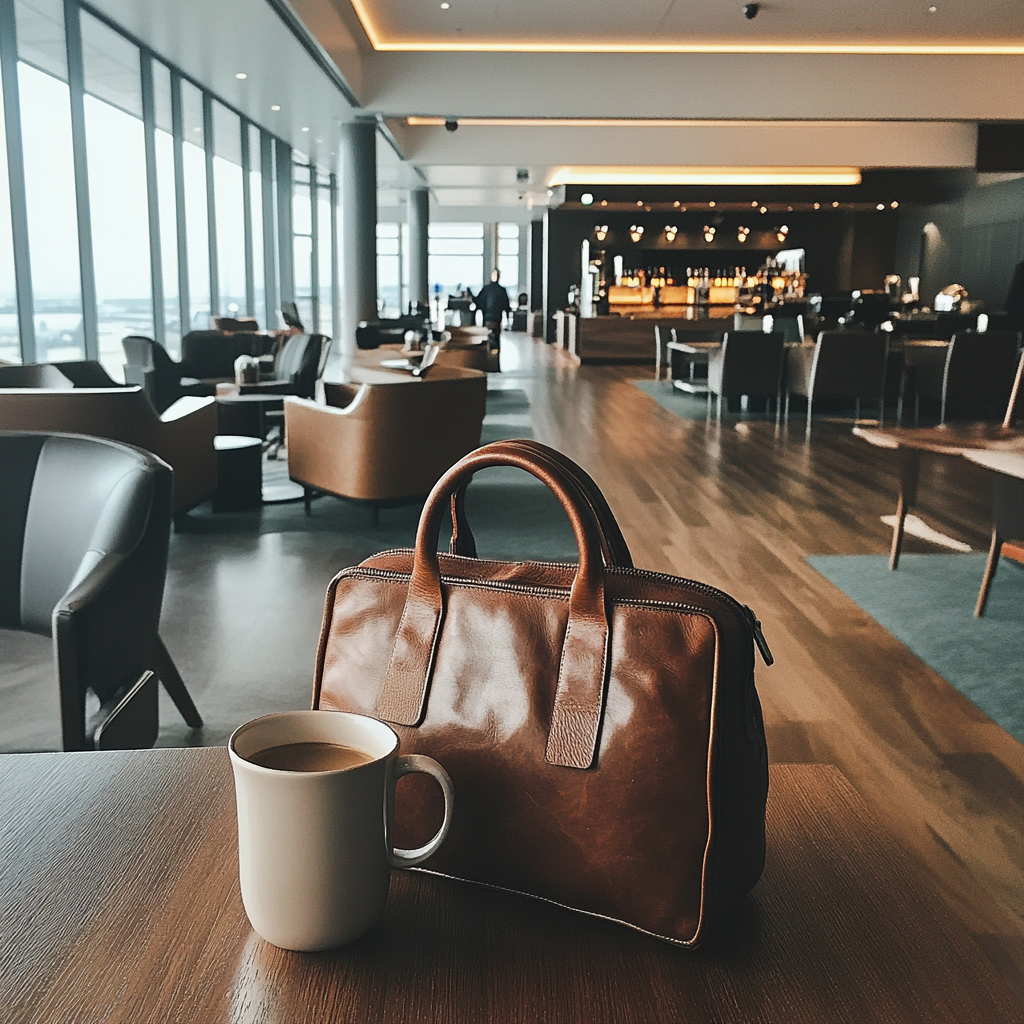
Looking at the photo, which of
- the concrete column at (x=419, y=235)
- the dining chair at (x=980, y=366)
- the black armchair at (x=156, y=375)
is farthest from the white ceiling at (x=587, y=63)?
the concrete column at (x=419, y=235)

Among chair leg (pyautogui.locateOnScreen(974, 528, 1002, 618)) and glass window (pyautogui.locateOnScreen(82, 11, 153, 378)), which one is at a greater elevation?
glass window (pyautogui.locateOnScreen(82, 11, 153, 378))

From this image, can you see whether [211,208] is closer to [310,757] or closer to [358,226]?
[358,226]

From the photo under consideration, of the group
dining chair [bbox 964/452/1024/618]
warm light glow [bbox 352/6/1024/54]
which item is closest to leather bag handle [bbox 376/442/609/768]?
dining chair [bbox 964/452/1024/618]

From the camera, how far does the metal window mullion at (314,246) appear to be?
17.5 m

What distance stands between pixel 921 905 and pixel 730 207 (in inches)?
758

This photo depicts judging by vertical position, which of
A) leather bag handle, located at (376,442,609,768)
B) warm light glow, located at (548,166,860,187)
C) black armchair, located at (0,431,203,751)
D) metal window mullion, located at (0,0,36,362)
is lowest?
black armchair, located at (0,431,203,751)

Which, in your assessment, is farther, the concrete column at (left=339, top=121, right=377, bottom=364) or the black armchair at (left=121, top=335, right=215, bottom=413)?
the concrete column at (left=339, top=121, right=377, bottom=364)

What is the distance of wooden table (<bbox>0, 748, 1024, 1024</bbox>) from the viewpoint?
598 millimetres

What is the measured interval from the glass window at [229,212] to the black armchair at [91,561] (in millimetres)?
10915

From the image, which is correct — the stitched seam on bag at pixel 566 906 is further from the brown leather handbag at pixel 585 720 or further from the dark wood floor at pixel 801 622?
the dark wood floor at pixel 801 622

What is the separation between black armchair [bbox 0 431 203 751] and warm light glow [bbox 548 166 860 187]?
1651cm

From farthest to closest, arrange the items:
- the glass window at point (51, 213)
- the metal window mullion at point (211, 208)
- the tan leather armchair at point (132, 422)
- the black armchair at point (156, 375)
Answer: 1. the metal window mullion at point (211, 208)
2. the black armchair at point (156, 375)
3. the glass window at point (51, 213)
4. the tan leather armchair at point (132, 422)

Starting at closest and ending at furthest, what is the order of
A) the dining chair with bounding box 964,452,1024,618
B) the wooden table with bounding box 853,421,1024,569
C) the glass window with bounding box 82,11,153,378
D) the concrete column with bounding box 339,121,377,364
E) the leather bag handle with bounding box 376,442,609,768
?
the leather bag handle with bounding box 376,442,609,768
the wooden table with bounding box 853,421,1024,569
the dining chair with bounding box 964,452,1024,618
the glass window with bounding box 82,11,153,378
the concrete column with bounding box 339,121,377,364

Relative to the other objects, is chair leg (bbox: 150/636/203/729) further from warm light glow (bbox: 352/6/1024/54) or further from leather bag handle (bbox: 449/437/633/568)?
warm light glow (bbox: 352/6/1024/54)
